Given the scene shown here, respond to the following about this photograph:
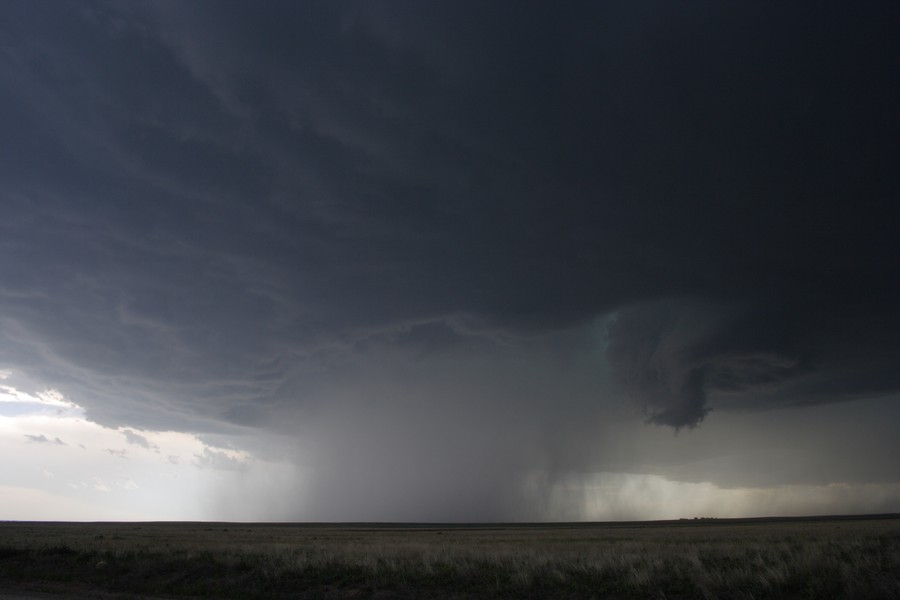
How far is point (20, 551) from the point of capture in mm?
31750

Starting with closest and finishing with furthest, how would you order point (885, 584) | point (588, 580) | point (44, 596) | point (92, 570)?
1. point (885, 584)
2. point (588, 580)
3. point (44, 596)
4. point (92, 570)

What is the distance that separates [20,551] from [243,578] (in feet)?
70.5

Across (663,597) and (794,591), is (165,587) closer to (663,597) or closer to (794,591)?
(663,597)

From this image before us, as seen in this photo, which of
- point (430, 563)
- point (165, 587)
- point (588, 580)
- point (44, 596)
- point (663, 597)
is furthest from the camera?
point (430, 563)

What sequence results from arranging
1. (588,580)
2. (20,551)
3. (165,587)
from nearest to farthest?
(588,580), (165,587), (20,551)

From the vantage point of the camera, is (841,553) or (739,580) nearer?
(739,580)

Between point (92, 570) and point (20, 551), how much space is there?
1149 cm

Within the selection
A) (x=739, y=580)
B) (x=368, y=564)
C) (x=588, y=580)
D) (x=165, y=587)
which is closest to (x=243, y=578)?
(x=165, y=587)

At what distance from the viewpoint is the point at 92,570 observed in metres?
25.0

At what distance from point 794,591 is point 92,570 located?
1136 inches

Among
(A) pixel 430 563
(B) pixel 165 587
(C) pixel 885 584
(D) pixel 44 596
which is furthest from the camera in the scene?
(A) pixel 430 563

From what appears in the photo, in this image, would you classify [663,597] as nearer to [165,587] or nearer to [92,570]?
[165,587]

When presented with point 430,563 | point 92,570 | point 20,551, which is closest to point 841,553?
point 430,563

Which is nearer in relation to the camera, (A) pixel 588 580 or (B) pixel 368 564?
(A) pixel 588 580
